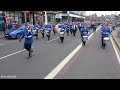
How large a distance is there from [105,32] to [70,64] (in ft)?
20.0

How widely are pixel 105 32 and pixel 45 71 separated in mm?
7844

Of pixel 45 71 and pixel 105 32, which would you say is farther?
pixel 105 32

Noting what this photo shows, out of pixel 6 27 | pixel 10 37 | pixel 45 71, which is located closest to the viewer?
pixel 45 71
